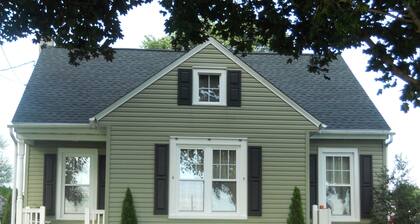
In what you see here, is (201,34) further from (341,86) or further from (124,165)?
(341,86)

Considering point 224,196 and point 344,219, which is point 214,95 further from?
point 344,219

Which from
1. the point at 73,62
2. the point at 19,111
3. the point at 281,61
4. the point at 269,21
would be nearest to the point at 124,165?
the point at 19,111

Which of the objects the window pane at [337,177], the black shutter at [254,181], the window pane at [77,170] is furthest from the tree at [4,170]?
the black shutter at [254,181]

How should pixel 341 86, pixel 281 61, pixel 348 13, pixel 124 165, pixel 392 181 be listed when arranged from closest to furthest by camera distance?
pixel 348 13 < pixel 124 165 < pixel 392 181 < pixel 341 86 < pixel 281 61

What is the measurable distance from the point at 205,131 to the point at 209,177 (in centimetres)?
104

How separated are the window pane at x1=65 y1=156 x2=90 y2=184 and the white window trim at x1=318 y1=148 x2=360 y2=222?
5.79m

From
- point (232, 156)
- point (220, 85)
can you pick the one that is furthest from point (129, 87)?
point (232, 156)

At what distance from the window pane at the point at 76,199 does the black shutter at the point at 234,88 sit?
4214mm

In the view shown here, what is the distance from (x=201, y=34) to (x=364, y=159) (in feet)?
24.5

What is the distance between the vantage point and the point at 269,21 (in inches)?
376

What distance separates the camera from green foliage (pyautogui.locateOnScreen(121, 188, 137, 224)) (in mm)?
13502

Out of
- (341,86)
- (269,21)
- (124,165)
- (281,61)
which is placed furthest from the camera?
(281,61)

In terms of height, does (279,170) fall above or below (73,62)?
below

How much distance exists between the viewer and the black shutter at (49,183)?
15039 mm
